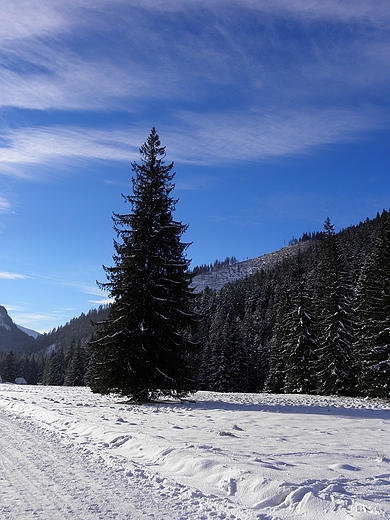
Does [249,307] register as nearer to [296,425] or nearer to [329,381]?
[329,381]

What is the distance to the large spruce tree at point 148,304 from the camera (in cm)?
1752

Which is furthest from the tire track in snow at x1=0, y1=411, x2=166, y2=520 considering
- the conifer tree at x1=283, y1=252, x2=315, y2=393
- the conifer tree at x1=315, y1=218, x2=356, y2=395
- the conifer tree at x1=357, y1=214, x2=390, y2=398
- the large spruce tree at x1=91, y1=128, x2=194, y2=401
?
the conifer tree at x1=283, y1=252, x2=315, y2=393

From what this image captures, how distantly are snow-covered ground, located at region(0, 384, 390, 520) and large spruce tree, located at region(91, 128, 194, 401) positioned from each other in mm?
6319

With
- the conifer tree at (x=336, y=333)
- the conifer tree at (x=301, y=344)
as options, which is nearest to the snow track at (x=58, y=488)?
the conifer tree at (x=336, y=333)

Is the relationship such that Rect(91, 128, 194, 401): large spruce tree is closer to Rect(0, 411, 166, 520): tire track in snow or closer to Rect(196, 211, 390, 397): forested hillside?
Rect(196, 211, 390, 397): forested hillside

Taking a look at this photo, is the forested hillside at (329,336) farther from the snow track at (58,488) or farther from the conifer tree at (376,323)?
the snow track at (58,488)

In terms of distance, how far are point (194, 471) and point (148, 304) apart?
12.2 meters

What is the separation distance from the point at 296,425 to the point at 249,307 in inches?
4148

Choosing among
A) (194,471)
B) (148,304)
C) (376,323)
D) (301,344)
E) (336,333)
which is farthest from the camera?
(301,344)

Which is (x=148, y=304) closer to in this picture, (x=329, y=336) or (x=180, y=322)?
(x=180, y=322)

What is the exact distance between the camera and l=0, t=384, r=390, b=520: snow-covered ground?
15.5 feet

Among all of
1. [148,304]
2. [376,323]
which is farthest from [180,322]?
[376,323]

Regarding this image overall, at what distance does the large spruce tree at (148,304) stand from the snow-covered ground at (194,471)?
632cm

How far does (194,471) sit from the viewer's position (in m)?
6.26
